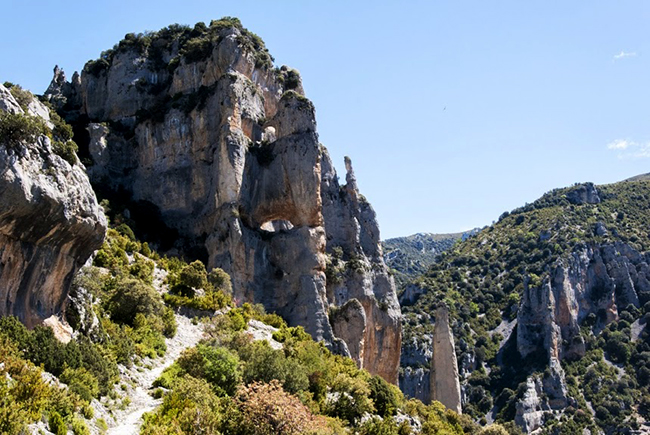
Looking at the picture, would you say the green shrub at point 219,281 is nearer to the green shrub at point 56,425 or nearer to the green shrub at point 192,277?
the green shrub at point 192,277

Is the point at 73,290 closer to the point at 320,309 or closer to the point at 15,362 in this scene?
the point at 15,362

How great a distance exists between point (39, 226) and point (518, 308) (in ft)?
326

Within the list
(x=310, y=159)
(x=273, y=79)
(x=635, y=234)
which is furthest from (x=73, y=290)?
(x=635, y=234)

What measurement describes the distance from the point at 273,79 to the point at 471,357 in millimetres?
55706

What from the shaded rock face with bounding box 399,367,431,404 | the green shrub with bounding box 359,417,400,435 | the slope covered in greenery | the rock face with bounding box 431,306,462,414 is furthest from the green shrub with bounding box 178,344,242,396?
the slope covered in greenery

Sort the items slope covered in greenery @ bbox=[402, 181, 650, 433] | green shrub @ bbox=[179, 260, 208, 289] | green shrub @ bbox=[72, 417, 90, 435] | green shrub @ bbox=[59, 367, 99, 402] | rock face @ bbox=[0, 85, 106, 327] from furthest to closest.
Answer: slope covered in greenery @ bbox=[402, 181, 650, 433], green shrub @ bbox=[179, 260, 208, 289], green shrub @ bbox=[59, 367, 99, 402], rock face @ bbox=[0, 85, 106, 327], green shrub @ bbox=[72, 417, 90, 435]

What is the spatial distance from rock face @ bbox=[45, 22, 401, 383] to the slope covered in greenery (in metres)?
33.6

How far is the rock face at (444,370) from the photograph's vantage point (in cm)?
5594

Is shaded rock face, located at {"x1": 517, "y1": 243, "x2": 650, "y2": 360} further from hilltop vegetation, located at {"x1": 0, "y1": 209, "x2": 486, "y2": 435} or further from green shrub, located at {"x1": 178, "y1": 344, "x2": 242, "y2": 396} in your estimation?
green shrub, located at {"x1": 178, "y1": 344, "x2": 242, "y2": 396}

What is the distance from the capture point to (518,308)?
10894 cm

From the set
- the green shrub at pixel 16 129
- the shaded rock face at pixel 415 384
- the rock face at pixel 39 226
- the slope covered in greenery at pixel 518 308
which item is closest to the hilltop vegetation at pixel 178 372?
the rock face at pixel 39 226

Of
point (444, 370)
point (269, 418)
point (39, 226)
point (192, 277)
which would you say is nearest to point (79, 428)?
point (269, 418)

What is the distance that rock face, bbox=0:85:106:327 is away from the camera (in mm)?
18781

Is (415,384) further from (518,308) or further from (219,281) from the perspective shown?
(219,281)
